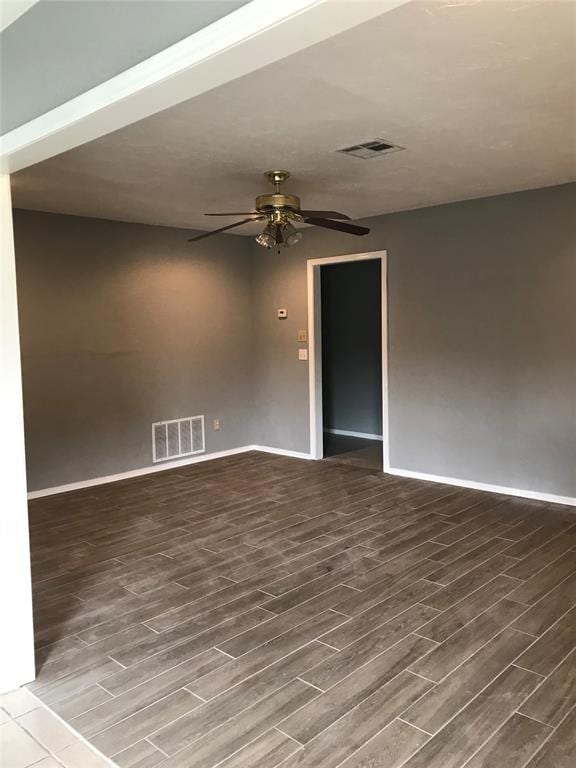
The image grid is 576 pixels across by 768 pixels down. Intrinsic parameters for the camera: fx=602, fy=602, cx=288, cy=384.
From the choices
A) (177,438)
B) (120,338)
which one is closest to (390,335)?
(177,438)

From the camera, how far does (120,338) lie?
5855mm

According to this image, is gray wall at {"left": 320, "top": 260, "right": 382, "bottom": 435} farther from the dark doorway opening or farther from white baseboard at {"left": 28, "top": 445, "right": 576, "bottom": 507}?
white baseboard at {"left": 28, "top": 445, "right": 576, "bottom": 507}

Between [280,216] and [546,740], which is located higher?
[280,216]

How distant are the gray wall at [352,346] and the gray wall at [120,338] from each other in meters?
1.58

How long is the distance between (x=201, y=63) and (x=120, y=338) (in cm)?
462

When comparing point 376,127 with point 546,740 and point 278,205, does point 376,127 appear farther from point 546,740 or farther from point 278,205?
point 546,740

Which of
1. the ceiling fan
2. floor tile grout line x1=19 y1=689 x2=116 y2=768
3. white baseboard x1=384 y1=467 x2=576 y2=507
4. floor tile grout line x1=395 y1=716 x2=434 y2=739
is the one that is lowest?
floor tile grout line x1=19 y1=689 x2=116 y2=768

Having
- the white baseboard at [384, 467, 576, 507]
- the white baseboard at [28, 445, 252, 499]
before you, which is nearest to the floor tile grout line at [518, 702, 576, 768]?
the white baseboard at [384, 467, 576, 507]

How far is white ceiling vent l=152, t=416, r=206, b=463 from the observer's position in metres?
6.20

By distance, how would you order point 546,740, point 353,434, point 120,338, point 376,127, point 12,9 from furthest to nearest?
1. point 353,434
2. point 120,338
3. point 376,127
4. point 546,740
5. point 12,9

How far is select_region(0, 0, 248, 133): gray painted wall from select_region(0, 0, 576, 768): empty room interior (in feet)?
0.03

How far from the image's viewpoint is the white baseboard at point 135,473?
17.7 feet

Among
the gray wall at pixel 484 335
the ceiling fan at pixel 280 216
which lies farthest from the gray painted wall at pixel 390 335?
the ceiling fan at pixel 280 216

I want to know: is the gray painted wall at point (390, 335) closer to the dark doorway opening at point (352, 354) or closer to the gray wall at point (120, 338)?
the gray wall at point (120, 338)
